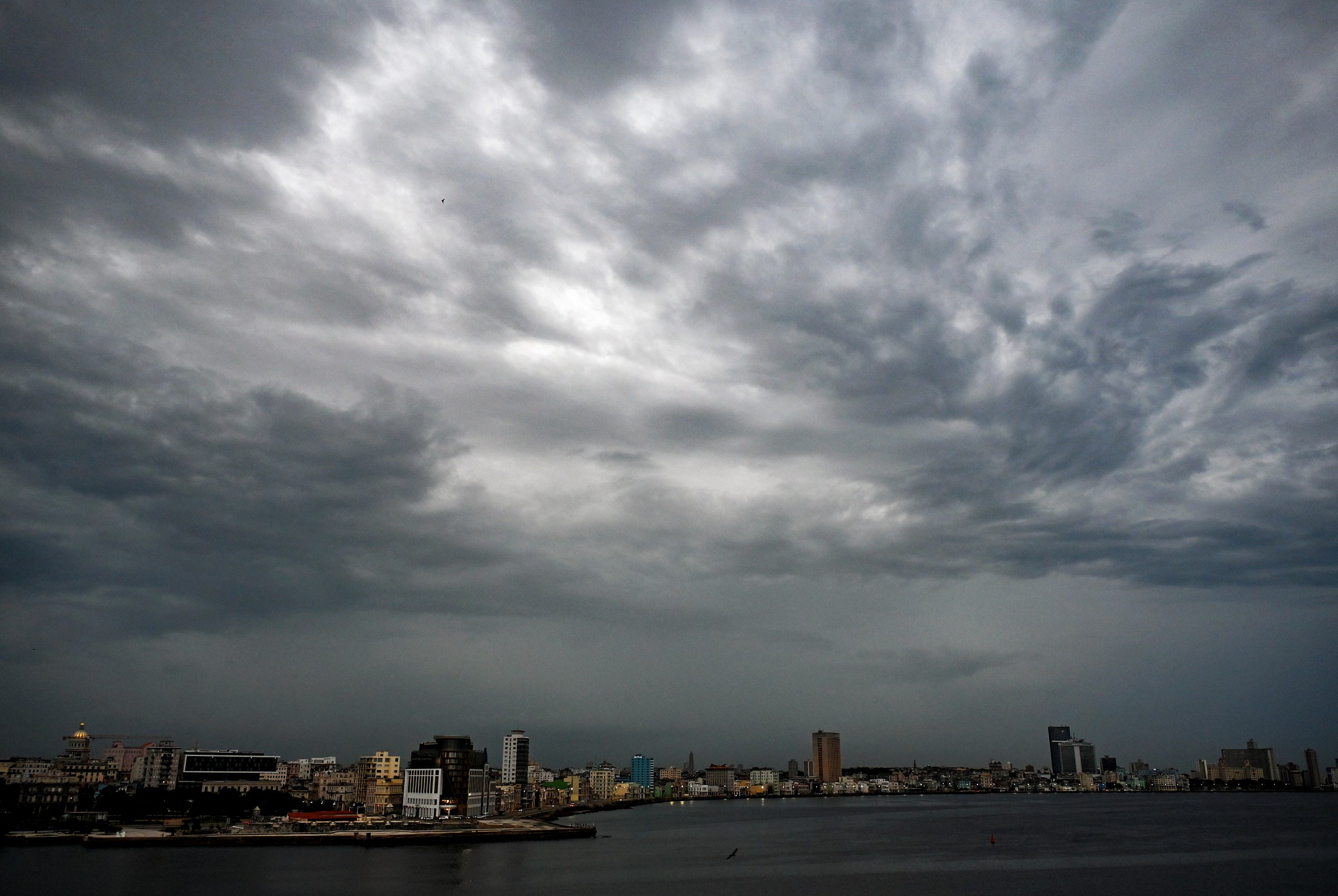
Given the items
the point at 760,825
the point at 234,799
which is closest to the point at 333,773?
the point at 234,799

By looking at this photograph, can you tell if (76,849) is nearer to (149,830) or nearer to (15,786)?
(149,830)

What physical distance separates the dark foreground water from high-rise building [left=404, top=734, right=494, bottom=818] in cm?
2617

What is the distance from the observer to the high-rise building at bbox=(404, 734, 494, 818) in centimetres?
11412

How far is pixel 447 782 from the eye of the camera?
4692 inches

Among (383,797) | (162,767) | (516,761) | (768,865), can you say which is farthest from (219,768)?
(768,865)

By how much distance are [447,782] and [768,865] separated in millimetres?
68003

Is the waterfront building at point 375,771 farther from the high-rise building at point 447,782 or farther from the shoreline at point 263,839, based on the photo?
the shoreline at point 263,839

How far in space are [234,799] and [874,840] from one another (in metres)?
80.5

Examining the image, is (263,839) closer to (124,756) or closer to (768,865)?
(768,865)

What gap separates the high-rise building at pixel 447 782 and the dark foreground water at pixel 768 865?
26.2 meters

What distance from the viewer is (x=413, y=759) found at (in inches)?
5157

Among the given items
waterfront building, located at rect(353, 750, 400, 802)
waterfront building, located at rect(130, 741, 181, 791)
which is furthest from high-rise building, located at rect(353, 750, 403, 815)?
waterfront building, located at rect(130, 741, 181, 791)

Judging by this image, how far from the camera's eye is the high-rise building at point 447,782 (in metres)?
114

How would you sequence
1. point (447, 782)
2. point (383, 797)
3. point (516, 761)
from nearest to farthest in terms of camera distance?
point (447, 782) < point (383, 797) < point (516, 761)
